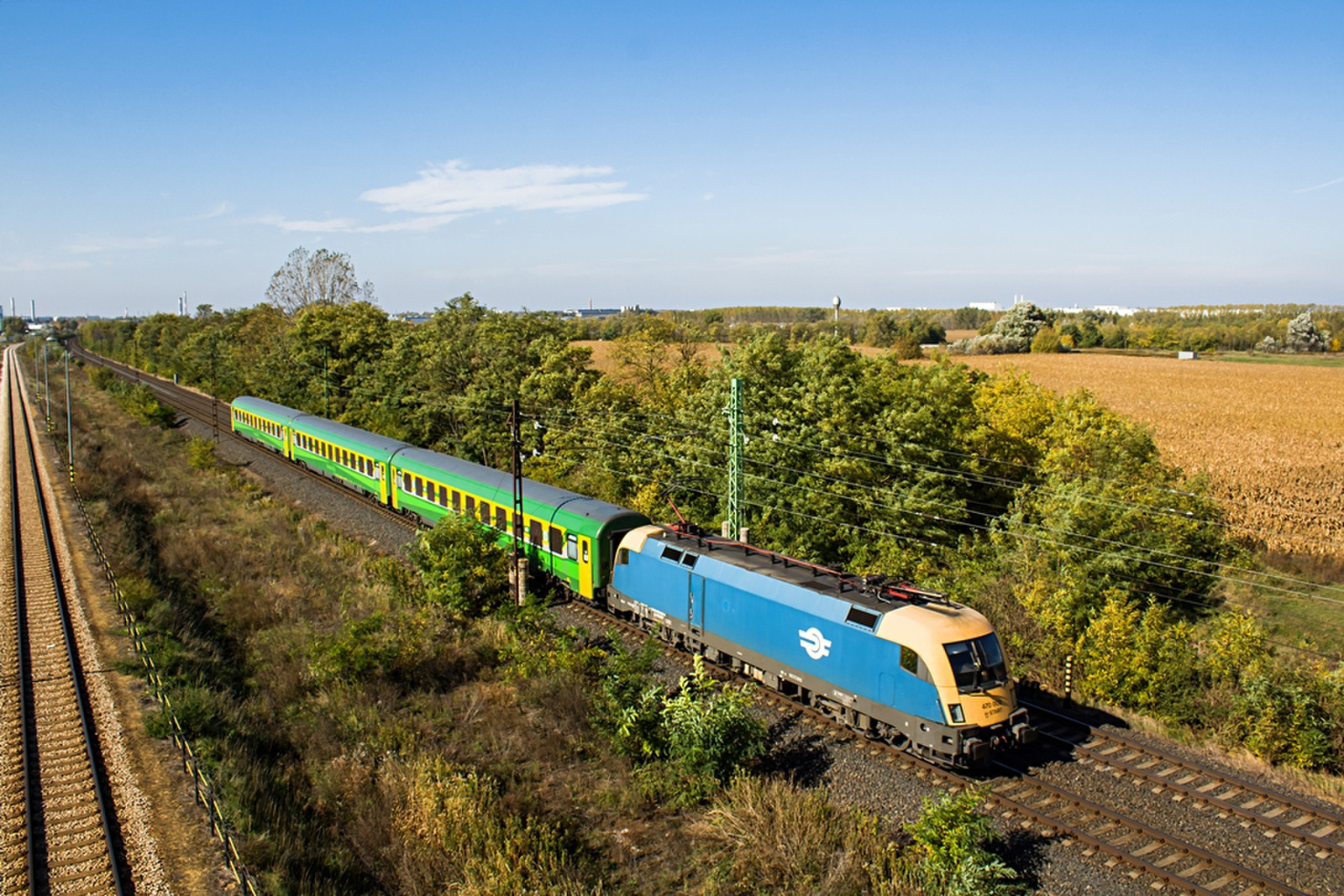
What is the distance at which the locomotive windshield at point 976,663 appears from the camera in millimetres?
13852

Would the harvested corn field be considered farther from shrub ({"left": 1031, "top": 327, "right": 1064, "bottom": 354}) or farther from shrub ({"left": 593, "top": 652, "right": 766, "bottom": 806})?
shrub ({"left": 593, "top": 652, "right": 766, "bottom": 806})

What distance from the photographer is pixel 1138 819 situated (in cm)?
1314

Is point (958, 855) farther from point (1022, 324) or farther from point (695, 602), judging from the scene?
point (1022, 324)

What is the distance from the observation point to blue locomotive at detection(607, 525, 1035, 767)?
13.9 m

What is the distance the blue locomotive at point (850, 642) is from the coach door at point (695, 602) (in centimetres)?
2

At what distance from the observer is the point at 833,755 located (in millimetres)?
15117

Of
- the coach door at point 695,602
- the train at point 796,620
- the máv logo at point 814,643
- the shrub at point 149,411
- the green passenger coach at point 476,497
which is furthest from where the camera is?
the shrub at point 149,411

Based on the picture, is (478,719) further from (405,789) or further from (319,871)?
(319,871)

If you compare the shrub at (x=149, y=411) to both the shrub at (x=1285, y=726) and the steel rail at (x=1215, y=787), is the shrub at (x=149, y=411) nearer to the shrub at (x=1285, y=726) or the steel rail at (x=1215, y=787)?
the steel rail at (x=1215, y=787)

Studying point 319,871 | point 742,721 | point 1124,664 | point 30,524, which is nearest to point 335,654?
point 319,871

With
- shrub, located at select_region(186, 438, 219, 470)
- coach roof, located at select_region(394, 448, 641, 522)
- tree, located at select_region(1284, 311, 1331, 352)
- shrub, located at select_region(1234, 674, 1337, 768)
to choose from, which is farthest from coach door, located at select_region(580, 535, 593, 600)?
tree, located at select_region(1284, 311, 1331, 352)

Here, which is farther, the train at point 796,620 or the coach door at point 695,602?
the coach door at point 695,602

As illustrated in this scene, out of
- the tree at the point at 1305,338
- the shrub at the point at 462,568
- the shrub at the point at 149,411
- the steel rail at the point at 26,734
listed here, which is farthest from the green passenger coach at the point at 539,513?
the tree at the point at 1305,338

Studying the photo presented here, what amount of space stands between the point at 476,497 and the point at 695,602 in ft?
34.6
